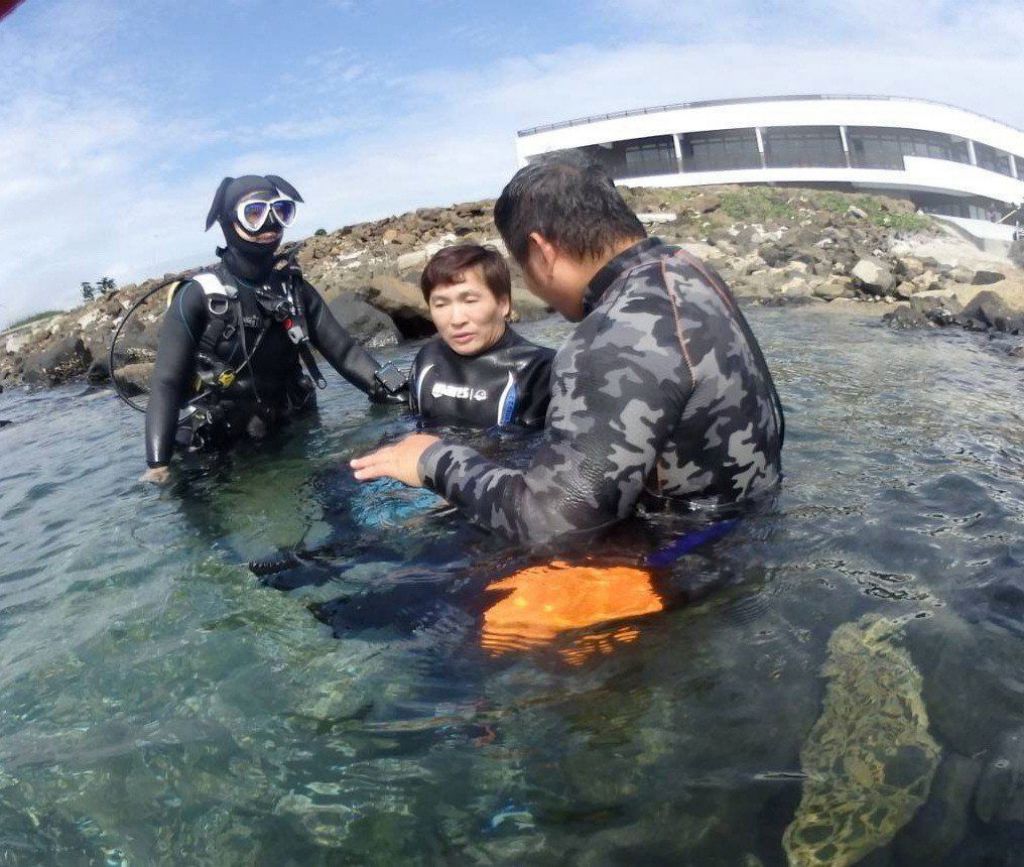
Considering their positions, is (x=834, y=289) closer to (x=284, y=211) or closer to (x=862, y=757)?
(x=284, y=211)

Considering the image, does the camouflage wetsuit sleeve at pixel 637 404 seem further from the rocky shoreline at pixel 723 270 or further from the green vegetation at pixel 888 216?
the green vegetation at pixel 888 216

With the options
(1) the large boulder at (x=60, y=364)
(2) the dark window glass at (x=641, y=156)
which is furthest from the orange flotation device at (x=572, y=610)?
(2) the dark window glass at (x=641, y=156)

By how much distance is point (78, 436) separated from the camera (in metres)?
9.01

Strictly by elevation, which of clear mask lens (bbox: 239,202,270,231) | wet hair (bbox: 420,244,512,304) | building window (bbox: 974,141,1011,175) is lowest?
wet hair (bbox: 420,244,512,304)

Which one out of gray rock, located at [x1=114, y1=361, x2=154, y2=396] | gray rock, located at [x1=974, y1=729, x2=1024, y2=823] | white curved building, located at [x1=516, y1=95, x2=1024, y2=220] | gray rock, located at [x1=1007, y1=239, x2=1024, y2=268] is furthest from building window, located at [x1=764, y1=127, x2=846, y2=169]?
gray rock, located at [x1=974, y1=729, x2=1024, y2=823]

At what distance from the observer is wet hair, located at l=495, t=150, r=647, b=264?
118 inches

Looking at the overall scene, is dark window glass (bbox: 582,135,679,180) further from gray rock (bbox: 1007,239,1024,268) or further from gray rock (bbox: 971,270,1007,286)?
gray rock (bbox: 971,270,1007,286)

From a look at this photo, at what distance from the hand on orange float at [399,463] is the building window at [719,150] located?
34582 mm

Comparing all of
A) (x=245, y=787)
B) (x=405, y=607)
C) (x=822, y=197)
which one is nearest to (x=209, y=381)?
(x=405, y=607)

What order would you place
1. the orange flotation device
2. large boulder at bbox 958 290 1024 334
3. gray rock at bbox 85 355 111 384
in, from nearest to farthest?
1. the orange flotation device
2. large boulder at bbox 958 290 1024 334
3. gray rock at bbox 85 355 111 384

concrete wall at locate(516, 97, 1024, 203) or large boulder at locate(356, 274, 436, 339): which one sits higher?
concrete wall at locate(516, 97, 1024, 203)

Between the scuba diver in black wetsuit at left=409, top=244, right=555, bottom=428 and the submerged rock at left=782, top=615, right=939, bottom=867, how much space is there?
8.87 feet

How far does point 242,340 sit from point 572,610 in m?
4.00

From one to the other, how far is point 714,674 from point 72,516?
474cm
